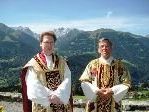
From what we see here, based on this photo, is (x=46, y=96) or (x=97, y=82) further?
(x=97, y=82)

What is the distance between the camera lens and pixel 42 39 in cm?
720

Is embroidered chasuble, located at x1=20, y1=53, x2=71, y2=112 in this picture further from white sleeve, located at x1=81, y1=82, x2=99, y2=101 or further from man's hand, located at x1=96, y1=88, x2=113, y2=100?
man's hand, located at x1=96, y1=88, x2=113, y2=100

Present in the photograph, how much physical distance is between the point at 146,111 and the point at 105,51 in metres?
7.18

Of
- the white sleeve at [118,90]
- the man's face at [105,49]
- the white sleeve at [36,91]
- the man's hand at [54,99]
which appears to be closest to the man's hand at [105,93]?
the white sleeve at [118,90]

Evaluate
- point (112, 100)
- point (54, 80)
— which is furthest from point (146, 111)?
point (54, 80)

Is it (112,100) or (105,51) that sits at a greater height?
(105,51)

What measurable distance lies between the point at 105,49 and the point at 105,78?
2.32 feet

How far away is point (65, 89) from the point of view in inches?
284

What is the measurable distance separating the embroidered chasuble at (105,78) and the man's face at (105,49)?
0.98ft

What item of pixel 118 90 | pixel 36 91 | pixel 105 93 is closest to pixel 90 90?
pixel 105 93

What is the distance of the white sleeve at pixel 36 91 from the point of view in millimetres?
7047

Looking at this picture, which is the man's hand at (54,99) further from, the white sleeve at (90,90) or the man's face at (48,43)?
the white sleeve at (90,90)

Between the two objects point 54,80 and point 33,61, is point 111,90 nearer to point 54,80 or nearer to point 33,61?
point 54,80

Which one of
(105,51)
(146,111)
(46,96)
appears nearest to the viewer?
(46,96)
